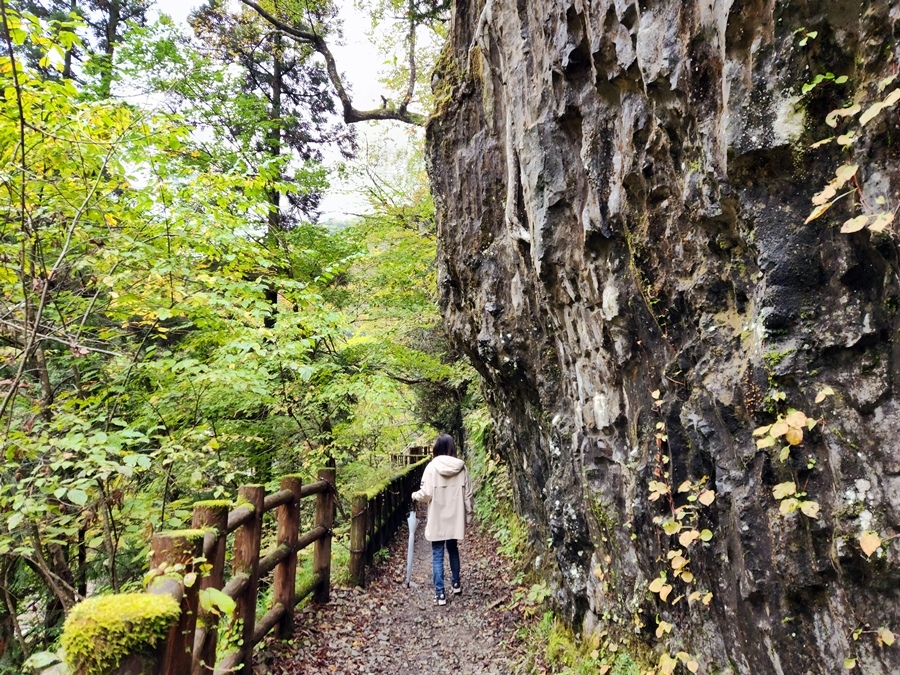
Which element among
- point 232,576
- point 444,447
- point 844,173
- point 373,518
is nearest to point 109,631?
point 232,576

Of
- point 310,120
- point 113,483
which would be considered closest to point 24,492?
point 113,483

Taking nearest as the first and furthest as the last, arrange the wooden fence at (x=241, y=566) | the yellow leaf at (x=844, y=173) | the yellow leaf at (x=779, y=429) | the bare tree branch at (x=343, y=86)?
the yellow leaf at (x=844, y=173), the yellow leaf at (x=779, y=429), the wooden fence at (x=241, y=566), the bare tree branch at (x=343, y=86)

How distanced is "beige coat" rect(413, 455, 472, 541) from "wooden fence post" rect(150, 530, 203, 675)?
3.82 m

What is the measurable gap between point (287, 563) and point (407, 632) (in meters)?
1.76

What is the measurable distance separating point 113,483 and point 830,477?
6043 mm

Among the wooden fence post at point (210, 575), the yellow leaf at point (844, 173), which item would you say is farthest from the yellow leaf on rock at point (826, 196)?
the wooden fence post at point (210, 575)

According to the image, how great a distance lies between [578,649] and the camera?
4.45m

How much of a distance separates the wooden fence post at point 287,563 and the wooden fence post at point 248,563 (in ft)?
2.53

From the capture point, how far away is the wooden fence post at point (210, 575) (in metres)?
3.15

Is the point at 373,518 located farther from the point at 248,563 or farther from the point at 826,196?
the point at 826,196

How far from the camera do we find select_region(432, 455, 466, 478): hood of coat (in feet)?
21.4

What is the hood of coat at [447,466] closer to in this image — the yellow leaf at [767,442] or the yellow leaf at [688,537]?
the yellow leaf at [688,537]

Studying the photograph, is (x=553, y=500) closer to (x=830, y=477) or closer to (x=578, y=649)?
(x=578, y=649)

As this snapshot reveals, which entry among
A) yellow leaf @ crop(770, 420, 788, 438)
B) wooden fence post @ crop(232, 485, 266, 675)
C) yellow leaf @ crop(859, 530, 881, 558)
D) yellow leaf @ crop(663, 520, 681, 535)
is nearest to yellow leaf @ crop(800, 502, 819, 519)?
yellow leaf @ crop(859, 530, 881, 558)
